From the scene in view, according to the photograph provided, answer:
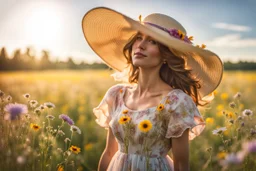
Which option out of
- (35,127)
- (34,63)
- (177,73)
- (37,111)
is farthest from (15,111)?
(34,63)

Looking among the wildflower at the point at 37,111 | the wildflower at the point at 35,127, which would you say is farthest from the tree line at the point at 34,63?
the wildflower at the point at 35,127

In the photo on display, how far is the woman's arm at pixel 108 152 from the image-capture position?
8.09 feet

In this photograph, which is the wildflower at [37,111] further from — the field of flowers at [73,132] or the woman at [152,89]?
the woman at [152,89]

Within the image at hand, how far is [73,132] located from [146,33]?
1390 millimetres

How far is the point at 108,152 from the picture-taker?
2.49 metres

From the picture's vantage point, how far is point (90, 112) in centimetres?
491

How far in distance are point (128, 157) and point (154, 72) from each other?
54cm

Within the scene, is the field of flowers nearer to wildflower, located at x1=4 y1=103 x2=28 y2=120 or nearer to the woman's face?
wildflower, located at x1=4 y1=103 x2=28 y2=120

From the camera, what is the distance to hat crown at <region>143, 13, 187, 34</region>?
7.63 feet

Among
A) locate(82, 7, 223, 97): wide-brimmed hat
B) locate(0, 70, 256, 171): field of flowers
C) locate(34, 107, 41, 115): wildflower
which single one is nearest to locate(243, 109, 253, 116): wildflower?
locate(0, 70, 256, 171): field of flowers

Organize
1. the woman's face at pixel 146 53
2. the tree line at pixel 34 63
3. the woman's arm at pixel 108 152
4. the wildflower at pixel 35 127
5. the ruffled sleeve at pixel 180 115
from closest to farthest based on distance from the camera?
the wildflower at pixel 35 127 < the ruffled sleeve at pixel 180 115 < the woman's face at pixel 146 53 < the woman's arm at pixel 108 152 < the tree line at pixel 34 63

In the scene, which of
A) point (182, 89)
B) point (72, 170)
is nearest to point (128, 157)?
point (72, 170)

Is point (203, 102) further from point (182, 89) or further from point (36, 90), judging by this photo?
point (36, 90)

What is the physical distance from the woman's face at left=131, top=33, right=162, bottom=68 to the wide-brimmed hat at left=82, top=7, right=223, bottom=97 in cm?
8
